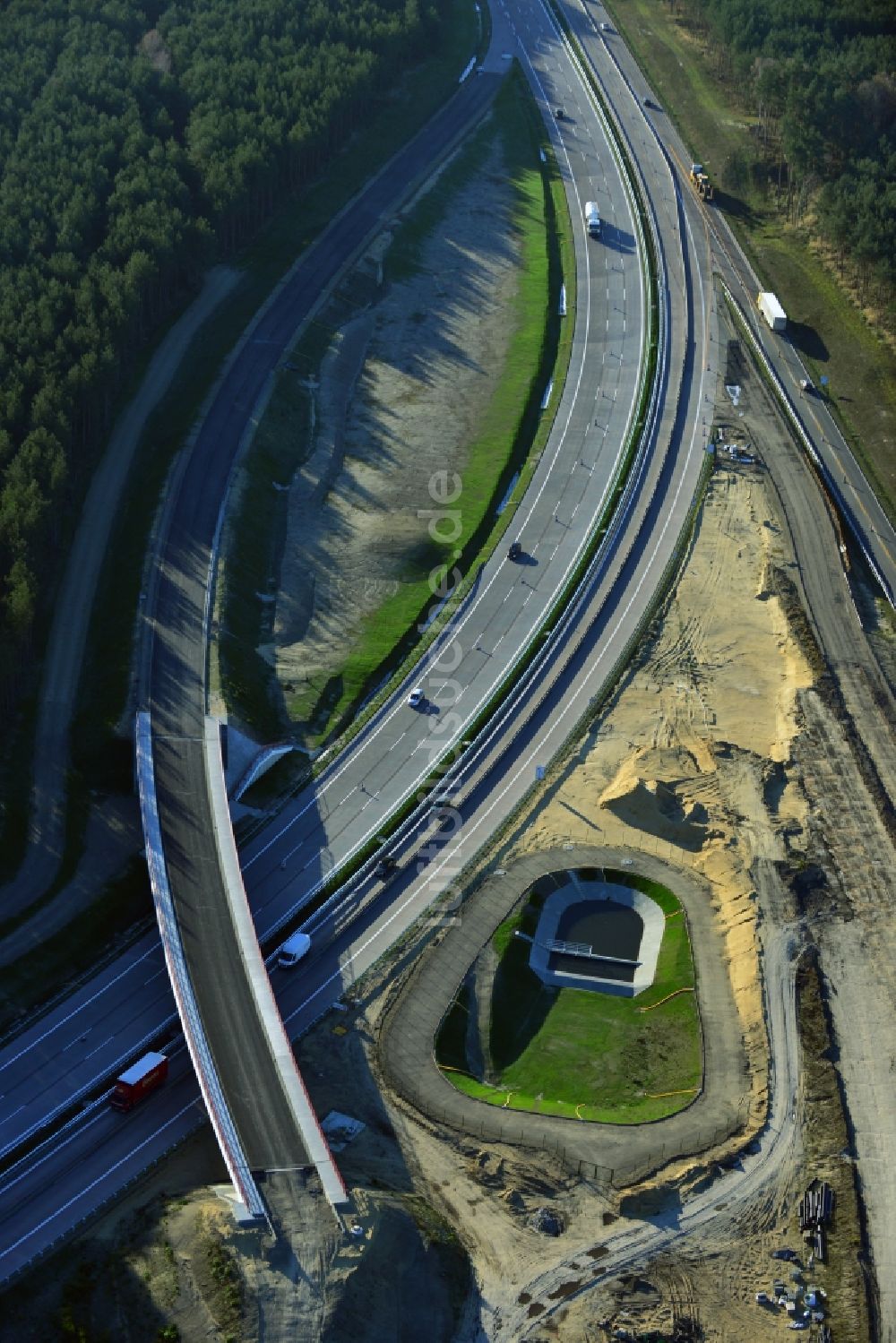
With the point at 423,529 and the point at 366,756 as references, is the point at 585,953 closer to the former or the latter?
the point at 366,756

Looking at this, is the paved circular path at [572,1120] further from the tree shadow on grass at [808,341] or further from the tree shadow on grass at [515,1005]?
the tree shadow on grass at [808,341]

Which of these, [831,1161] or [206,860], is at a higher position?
[831,1161]

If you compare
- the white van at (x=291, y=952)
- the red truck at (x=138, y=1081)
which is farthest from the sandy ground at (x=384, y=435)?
the red truck at (x=138, y=1081)

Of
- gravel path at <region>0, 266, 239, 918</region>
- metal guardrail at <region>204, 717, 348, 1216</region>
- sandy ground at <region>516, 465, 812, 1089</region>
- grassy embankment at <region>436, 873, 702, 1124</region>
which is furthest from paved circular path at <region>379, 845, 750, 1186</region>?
gravel path at <region>0, 266, 239, 918</region>

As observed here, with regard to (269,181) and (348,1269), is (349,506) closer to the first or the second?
(269,181)

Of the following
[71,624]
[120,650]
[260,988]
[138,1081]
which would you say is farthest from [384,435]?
[138,1081]

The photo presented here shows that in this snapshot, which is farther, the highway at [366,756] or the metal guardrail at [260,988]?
the highway at [366,756]
